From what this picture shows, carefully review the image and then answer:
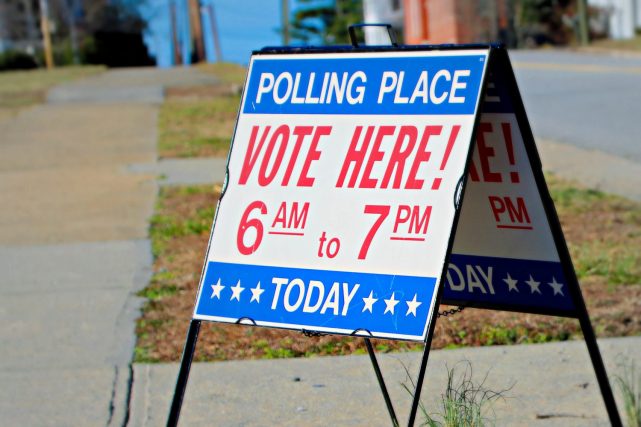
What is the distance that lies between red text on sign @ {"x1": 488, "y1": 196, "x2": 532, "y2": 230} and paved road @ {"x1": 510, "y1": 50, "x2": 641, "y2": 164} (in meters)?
8.49

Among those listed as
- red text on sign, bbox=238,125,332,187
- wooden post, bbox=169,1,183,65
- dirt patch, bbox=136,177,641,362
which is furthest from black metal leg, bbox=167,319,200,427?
wooden post, bbox=169,1,183,65

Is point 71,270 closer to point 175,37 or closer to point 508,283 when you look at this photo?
point 508,283

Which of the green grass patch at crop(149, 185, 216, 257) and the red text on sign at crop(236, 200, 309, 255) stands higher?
the red text on sign at crop(236, 200, 309, 255)

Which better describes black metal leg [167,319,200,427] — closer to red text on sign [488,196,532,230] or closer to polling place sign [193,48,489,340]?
polling place sign [193,48,489,340]

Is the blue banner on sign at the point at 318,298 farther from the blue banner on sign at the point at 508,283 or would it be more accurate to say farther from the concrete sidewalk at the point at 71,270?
the concrete sidewalk at the point at 71,270

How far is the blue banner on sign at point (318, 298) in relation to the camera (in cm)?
342

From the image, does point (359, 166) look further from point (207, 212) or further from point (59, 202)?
point (59, 202)

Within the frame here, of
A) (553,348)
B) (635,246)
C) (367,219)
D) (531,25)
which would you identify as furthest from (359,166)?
(531,25)

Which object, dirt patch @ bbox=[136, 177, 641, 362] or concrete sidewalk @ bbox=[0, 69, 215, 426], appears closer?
concrete sidewalk @ bbox=[0, 69, 215, 426]

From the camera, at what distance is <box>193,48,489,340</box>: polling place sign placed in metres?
3.45

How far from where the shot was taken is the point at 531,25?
47.4m

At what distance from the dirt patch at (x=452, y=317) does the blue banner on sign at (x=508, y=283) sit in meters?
1.49

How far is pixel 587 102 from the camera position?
731 inches

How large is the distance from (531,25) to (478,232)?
44901 millimetres
